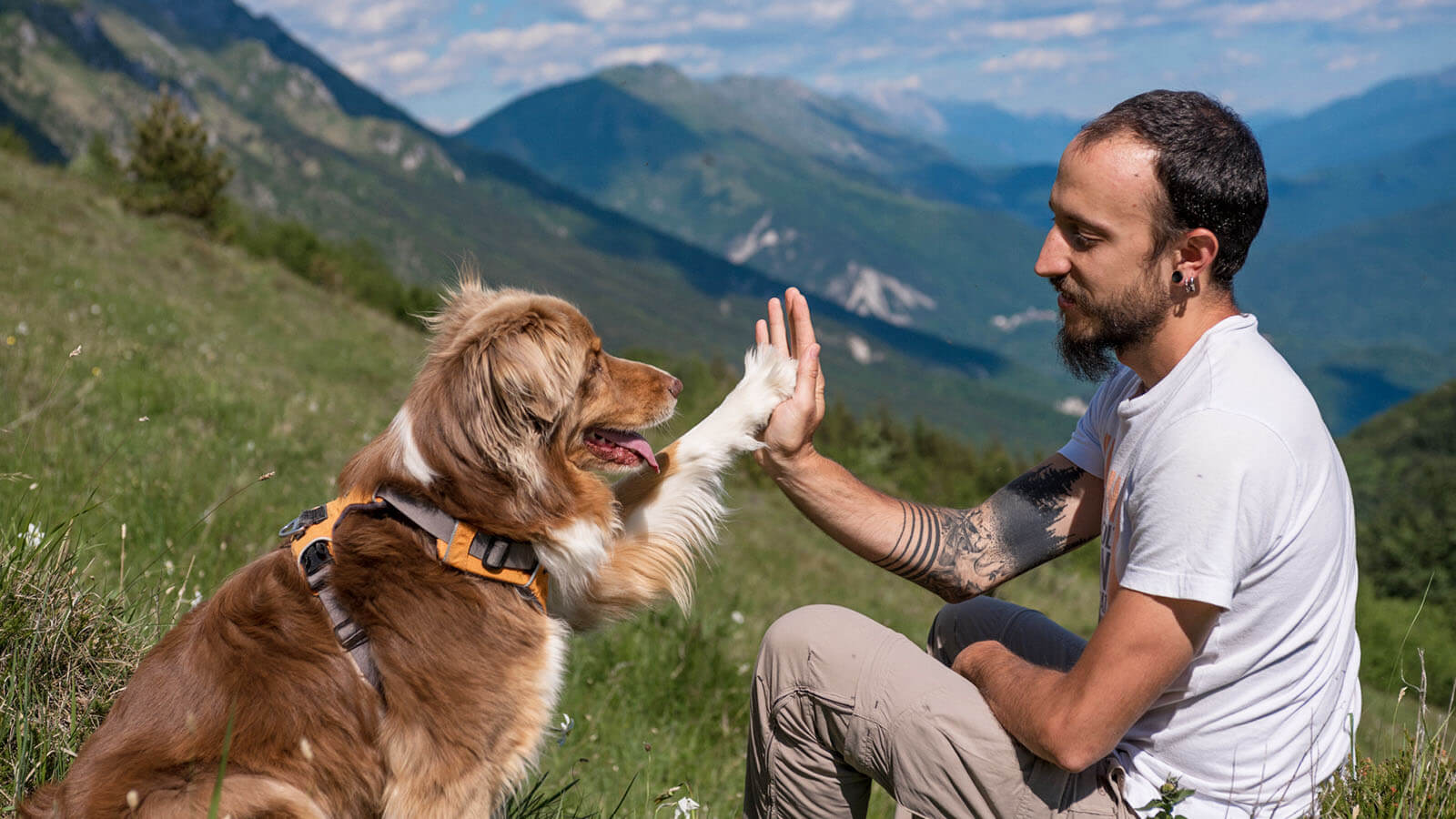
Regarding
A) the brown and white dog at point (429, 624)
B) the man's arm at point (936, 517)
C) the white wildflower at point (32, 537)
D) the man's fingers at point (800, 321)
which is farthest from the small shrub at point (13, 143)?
the man's arm at point (936, 517)

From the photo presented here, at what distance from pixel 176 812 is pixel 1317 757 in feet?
10.00

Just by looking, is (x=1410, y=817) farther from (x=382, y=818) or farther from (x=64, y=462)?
(x=64, y=462)

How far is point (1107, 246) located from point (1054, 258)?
0.59 ft

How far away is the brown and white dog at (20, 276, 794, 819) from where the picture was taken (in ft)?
8.67

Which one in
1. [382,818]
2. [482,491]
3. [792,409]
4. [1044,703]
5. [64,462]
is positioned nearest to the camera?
[1044,703]

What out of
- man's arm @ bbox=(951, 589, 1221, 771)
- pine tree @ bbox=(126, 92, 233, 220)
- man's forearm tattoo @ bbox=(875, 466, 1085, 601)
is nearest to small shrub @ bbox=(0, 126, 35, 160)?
pine tree @ bbox=(126, 92, 233, 220)

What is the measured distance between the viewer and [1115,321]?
10.0ft

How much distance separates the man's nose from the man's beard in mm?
92

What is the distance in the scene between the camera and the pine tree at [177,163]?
121 feet

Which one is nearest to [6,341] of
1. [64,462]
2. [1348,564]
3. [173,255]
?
[64,462]

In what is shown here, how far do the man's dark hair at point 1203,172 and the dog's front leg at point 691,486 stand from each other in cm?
167

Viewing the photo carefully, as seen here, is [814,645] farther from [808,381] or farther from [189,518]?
[189,518]

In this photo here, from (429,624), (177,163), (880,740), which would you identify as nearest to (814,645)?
(880,740)

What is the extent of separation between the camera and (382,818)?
120 inches
